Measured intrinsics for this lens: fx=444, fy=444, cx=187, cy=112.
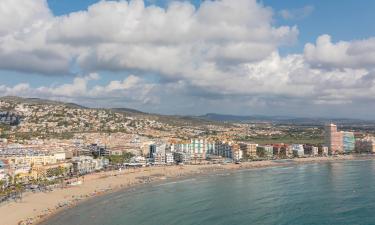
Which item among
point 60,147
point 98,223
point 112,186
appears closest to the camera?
point 98,223

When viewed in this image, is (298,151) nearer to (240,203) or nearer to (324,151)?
(324,151)

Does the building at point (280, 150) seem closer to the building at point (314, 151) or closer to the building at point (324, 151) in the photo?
the building at point (314, 151)

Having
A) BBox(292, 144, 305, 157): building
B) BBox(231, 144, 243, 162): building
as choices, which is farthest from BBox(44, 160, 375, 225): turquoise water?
BBox(292, 144, 305, 157): building

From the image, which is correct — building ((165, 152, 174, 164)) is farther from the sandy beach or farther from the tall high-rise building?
the tall high-rise building

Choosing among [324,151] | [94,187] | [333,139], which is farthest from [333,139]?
[94,187]

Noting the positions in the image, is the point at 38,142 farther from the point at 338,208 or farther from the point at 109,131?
the point at 338,208

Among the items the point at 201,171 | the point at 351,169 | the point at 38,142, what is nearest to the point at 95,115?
the point at 38,142
